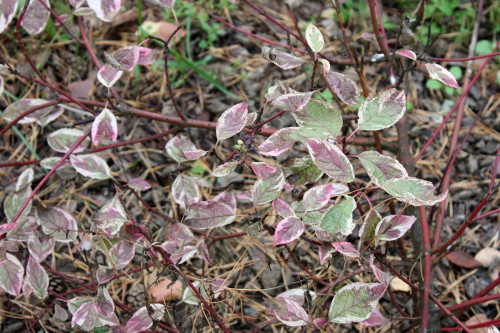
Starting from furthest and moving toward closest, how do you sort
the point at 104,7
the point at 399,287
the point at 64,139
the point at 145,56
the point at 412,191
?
the point at 399,287, the point at 64,139, the point at 145,56, the point at 104,7, the point at 412,191

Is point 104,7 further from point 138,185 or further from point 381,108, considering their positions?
point 381,108

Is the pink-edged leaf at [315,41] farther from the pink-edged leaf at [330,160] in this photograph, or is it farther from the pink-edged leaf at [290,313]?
the pink-edged leaf at [290,313]

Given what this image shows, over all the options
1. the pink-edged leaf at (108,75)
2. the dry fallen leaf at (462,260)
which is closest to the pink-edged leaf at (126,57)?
the pink-edged leaf at (108,75)

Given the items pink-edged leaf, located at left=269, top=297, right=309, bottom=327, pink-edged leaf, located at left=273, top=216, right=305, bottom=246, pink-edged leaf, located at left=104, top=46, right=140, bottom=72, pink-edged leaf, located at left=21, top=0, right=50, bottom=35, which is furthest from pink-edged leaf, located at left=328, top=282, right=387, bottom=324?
pink-edged leaf, located at left=21, top=0, right=50, bottom=35

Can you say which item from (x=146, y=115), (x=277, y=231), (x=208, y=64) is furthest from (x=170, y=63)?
(x=277, y=231)

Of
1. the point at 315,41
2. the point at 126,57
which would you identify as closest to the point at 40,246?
the point at 126,57

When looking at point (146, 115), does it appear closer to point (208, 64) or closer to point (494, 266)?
point (208, 64)
